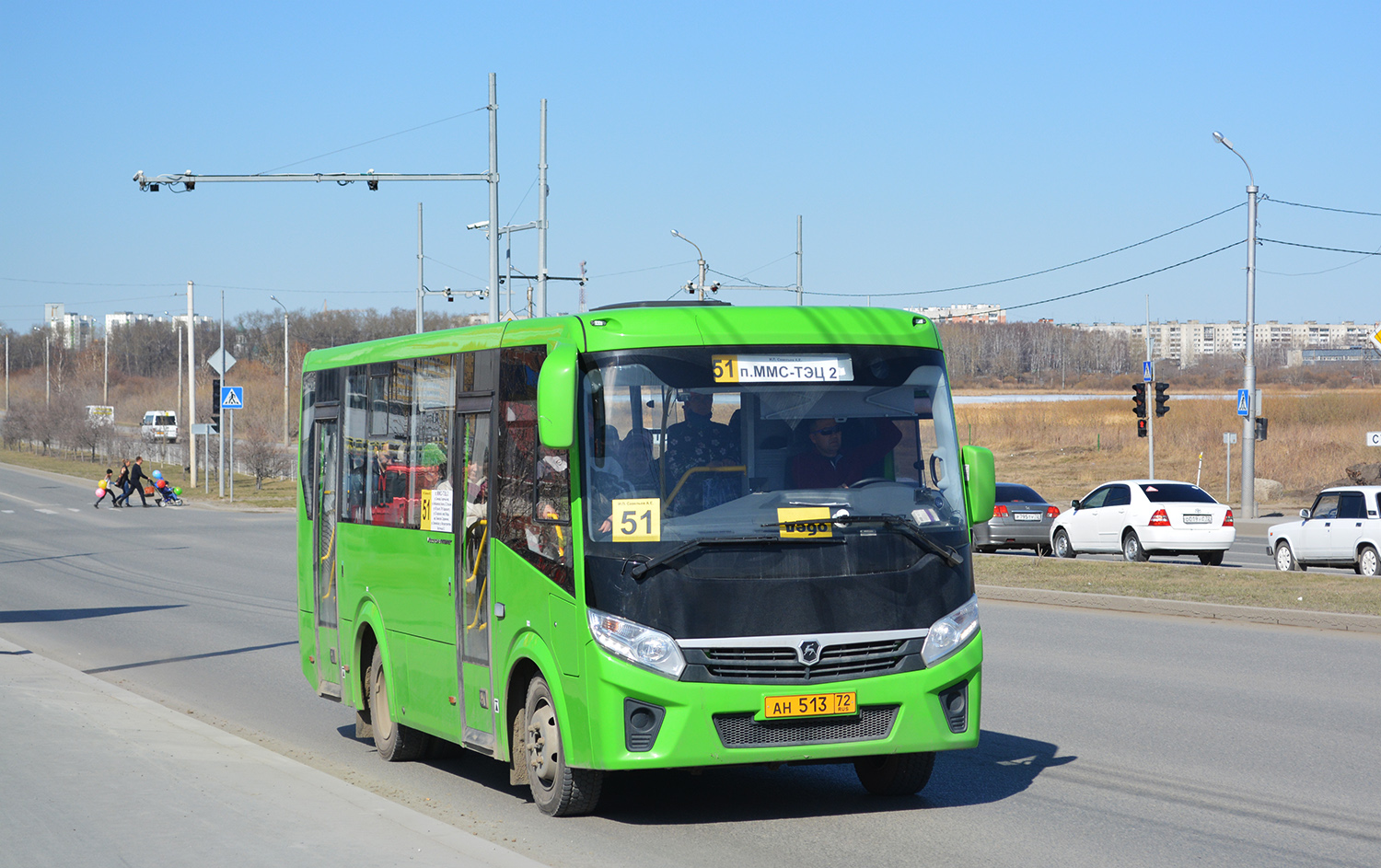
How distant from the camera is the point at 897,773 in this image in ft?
25.0

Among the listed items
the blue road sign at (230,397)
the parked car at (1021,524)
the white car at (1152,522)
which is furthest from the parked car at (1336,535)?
the blue road sign at (230,397)

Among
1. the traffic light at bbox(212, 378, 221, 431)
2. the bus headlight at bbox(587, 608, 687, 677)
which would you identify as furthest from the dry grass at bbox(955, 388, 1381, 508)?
the bus headlight at bbox(587, 608, 687, 677)

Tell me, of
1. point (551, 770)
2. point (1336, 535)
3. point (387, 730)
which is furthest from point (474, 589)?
point (1336, 535)

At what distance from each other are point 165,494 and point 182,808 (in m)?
47.2

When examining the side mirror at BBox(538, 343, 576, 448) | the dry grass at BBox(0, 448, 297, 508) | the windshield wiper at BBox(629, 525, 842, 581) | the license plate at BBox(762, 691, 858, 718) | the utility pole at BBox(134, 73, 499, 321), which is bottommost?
the dry grass at BBox(0, 448, 297, 508)

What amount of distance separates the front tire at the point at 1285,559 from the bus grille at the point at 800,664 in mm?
18951

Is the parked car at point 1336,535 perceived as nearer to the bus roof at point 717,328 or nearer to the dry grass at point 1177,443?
the bus roof at point 717,328

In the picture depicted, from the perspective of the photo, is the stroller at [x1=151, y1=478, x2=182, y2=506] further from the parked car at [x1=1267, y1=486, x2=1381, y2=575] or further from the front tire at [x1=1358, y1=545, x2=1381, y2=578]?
the front tire at [x1=1358, y1=545, x2=1381, y2=578]

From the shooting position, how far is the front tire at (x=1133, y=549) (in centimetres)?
2606

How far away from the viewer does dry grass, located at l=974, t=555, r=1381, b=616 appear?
17.2 meters

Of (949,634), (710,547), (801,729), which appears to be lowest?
(801,729)

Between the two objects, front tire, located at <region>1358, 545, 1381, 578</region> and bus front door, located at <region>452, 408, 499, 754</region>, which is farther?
front tire, located at <region>1358, 545, 1381, 578</region>

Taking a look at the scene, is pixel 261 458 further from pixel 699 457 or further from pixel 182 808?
pixel 699 457

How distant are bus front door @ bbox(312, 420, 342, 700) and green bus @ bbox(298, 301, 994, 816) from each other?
7.44ft
